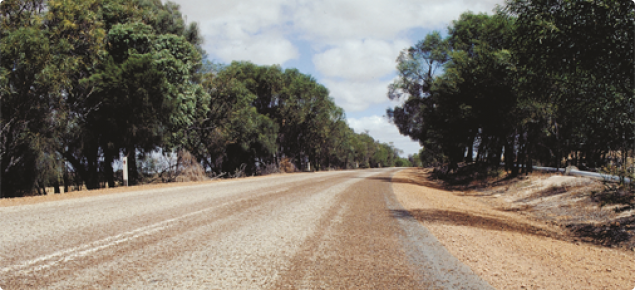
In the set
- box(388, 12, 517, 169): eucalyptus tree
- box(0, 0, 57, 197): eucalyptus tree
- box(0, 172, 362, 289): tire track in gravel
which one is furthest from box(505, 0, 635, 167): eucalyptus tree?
box(0, 0, 57, 197): eucalyptus tree

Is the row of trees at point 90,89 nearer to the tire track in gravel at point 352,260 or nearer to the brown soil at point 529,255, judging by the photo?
the tire track in gravel at point 352,260

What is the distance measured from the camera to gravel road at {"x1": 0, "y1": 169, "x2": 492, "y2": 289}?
3.37 m

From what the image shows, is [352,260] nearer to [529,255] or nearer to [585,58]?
[529,255]

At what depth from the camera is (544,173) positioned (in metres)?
16.6

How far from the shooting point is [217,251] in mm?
4316

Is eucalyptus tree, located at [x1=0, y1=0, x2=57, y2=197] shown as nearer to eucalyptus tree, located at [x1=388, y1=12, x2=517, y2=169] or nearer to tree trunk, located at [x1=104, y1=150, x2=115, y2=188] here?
tree trunk, located at [x1=104, y1=150, x2=115, y2=188]

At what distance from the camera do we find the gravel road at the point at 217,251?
3367mm

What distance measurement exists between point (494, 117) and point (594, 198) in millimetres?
10155

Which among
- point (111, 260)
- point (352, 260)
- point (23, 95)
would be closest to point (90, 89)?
point (23, 95)

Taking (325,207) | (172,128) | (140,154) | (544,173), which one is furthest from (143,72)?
(544,173)

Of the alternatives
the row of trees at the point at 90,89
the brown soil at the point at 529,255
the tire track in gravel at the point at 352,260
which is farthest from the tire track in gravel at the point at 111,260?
the row of trees at the point at 90,89

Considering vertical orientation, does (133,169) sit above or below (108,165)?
below

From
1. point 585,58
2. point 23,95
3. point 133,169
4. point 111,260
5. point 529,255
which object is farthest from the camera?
point 133,169

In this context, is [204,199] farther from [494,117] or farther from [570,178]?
[494,117]
